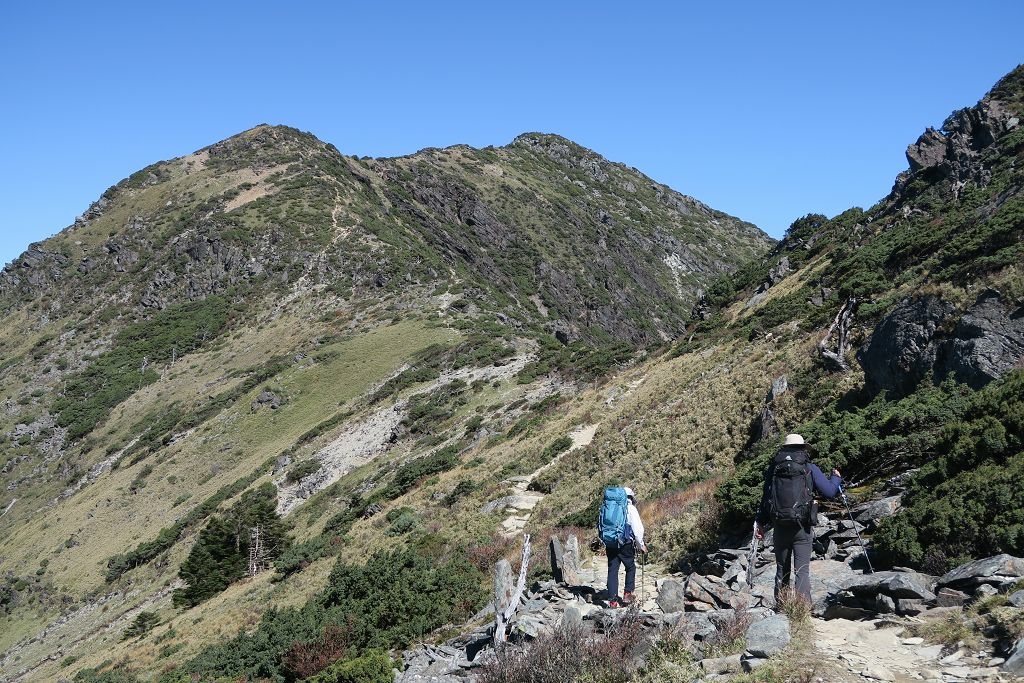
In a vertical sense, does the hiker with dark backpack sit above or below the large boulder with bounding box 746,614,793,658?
above

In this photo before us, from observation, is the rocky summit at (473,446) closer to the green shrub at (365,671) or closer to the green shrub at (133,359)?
the green shrub at (365,671)

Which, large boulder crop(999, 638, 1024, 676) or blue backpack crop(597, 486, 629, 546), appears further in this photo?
blue backpack crop(597, 486, 629, 546)

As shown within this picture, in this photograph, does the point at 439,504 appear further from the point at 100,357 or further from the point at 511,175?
the point at 511,175

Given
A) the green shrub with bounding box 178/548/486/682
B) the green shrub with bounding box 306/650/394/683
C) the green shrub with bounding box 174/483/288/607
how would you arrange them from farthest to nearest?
the green shrub with bounding box 174/483/288/607, the green shrub with bounding box 178/548/486/682, the green shrub with bounding box 306/650/394/683

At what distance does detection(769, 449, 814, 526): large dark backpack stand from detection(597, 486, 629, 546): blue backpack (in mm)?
2164

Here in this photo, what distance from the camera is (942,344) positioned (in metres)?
12.9

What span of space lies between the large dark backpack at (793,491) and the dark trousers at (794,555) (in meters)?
0.12

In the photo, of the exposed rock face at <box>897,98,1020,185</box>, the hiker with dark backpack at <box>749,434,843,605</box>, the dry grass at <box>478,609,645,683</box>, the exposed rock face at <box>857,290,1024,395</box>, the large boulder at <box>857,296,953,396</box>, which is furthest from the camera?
the exposed rock face at <box>897,98,1020,185</box>

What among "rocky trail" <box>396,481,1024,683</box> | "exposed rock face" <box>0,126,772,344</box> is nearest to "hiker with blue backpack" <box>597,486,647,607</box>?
"rocky trail" <box>396,481,1024,683</box>

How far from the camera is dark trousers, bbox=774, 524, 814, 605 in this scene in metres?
7.45

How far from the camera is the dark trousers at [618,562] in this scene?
29.8 feet

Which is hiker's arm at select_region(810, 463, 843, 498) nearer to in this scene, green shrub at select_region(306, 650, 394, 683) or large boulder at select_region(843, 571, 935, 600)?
large boulder at select_region(843, 571, 935, 600)

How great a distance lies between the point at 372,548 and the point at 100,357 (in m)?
56.4

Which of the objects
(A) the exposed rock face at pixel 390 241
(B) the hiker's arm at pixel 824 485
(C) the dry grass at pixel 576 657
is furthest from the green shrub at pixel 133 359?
(B) the hiker's arm at pixel 824 485
